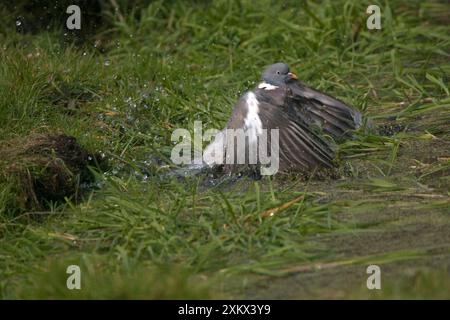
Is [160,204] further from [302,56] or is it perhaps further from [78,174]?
[302,56]

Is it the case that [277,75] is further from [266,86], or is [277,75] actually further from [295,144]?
[295,144]

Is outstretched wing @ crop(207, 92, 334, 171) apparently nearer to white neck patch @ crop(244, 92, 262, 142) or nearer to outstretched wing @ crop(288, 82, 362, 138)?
white neck patch @ crop(244, 92, 262, 142)

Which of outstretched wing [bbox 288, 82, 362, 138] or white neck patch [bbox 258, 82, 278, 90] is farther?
outstretched wing [bbox 288, 82, 362, 138]

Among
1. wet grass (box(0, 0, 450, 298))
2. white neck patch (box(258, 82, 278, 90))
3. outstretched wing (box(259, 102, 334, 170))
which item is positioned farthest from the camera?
white neck patch (box(258, 82, 278, 90))

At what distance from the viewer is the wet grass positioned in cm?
443

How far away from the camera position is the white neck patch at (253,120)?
18.6 feet

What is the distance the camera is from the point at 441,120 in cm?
636

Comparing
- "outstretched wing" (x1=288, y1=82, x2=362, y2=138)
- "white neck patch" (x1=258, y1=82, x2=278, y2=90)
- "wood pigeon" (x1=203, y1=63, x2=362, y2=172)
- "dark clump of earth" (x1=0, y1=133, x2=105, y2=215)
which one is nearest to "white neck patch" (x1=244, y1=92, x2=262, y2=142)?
"wood pigeon" (x1=203, y1=63, x2=362, y2=172)

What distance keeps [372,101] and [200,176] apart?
5.07ft

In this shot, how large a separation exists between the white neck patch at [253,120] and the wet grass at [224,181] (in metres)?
0.25

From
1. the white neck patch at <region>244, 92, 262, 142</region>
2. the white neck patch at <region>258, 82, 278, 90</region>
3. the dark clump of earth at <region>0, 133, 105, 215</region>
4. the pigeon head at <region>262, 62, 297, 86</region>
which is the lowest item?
the dark clump of earth at <region>0, 133, 105, 215</region>

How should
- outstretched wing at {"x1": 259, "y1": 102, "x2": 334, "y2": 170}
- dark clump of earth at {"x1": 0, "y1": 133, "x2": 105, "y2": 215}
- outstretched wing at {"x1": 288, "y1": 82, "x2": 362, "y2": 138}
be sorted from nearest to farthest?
1. dark clump of earth at {"x1": 0, "y1": 133, "x2": 105, "y2": 215}
2. outstretched wing at {"x1": 259, "y1": 102, "x2": 334, "y2": 170}
3. outstretched wing at {"x1": 288, "y1": 82, "x2": 362, "y2": 138}

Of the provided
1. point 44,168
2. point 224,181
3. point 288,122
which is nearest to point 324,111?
point 288,122

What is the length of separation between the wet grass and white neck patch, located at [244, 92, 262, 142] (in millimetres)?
250
